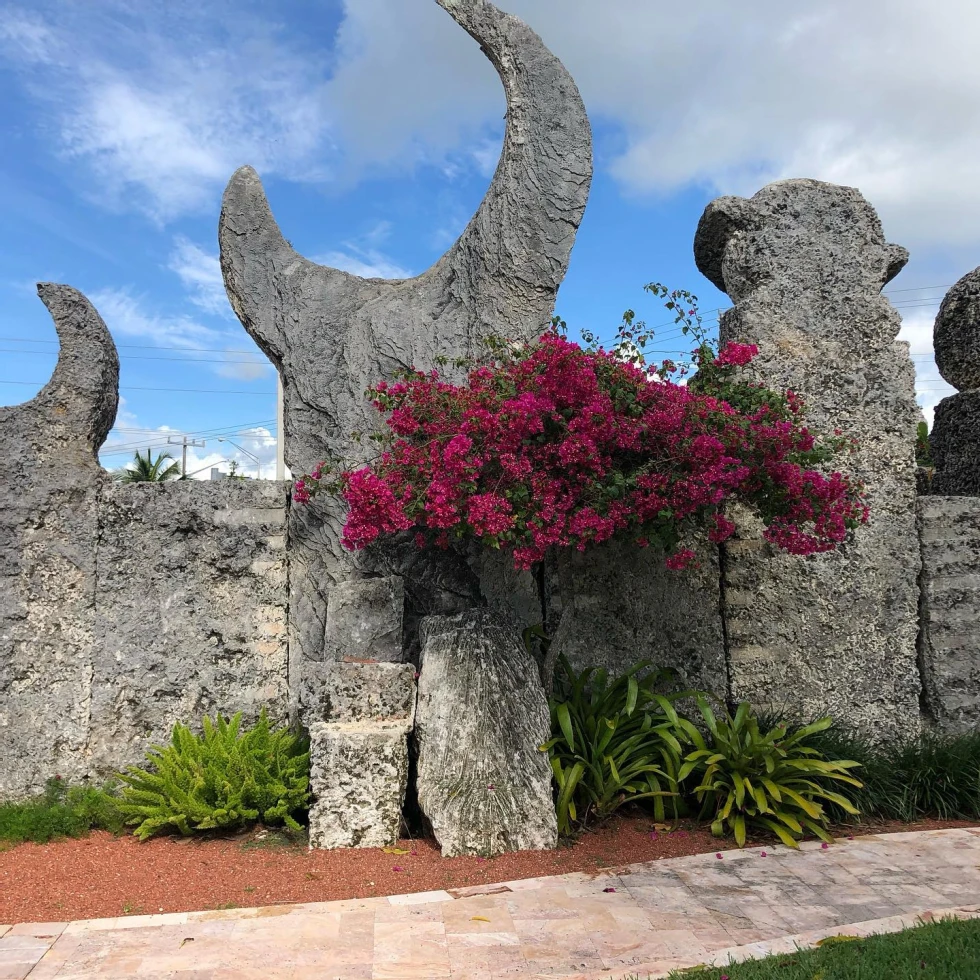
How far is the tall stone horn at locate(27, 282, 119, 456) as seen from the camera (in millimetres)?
5527

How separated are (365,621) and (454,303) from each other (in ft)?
7.01

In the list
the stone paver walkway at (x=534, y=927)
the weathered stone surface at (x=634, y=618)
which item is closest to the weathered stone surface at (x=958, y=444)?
the weathered stone surface at (x=634, y=618)

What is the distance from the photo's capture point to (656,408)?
4668mm

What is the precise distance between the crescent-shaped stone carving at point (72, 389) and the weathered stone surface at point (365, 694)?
2.29 meters

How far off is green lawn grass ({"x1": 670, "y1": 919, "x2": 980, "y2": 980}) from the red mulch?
3.83ft

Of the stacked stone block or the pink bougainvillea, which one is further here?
the stacked stone block

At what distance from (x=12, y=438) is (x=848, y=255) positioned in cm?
557

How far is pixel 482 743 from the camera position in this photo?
4582 millimetres

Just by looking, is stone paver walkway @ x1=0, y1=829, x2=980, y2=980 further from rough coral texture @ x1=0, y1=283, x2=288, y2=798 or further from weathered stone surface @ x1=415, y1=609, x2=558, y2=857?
rough coral texture @ x1=0, y1=283, x2=288, y2=798

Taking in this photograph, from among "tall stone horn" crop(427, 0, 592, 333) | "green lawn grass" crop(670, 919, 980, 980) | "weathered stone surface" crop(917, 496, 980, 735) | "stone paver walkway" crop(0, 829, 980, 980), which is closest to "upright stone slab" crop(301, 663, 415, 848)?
"stone paver walkway" crop(0, 829, 980, 980)

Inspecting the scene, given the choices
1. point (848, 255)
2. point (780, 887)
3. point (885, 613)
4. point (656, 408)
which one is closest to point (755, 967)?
point (780, 887)

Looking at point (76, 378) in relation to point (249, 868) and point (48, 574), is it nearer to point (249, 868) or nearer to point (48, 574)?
point (48, 574)

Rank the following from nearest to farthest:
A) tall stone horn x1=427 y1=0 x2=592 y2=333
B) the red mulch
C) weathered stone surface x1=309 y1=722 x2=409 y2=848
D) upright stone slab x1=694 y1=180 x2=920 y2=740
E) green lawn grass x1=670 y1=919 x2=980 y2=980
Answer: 1. green lawn grass x1=670 y1=919 x2=980 y2=980
2. the red mulch
3. weathered stone surface x1=309 y1=722 x2=409 y2=848
4. tall stone horn x1=427 y1=0 x2=592 y2=333
5. upright stone slab x1=694 y1=180 x2=920 y2=740

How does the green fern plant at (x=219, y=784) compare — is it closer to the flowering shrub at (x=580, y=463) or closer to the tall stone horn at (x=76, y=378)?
the flowering shrub at (x=580, y=463)
